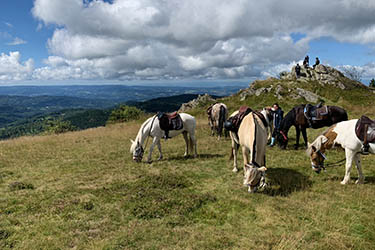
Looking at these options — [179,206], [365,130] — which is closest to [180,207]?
[179,206]

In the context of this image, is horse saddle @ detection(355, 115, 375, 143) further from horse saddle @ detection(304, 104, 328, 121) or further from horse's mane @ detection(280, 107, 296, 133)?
horse's mane @ detection(280, 107, 296, 133)

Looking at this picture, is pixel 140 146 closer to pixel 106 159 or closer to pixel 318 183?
pixel 106 159

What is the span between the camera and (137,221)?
5.64m

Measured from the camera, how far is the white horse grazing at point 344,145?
712 centimetres

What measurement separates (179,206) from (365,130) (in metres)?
6.33

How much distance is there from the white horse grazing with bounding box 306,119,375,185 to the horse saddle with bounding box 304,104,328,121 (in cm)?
398

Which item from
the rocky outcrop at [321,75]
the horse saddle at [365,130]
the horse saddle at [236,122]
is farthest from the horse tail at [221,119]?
the rocky outcrop at [321,75]

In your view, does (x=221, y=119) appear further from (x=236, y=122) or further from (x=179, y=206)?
(x=179, y=206)

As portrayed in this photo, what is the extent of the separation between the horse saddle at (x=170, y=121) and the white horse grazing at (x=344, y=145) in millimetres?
6044

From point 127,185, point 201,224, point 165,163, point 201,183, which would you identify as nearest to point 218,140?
point 165,163

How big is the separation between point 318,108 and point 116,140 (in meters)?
14.0

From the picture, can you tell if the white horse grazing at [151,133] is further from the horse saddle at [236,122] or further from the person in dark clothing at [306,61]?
the person in dark clothing at [306,61]

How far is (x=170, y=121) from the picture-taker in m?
11.1

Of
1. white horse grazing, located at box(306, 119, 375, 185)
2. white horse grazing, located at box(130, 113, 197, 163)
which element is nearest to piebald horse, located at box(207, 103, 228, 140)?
white horse grazing, located at box(130, 113, 197, 163)
